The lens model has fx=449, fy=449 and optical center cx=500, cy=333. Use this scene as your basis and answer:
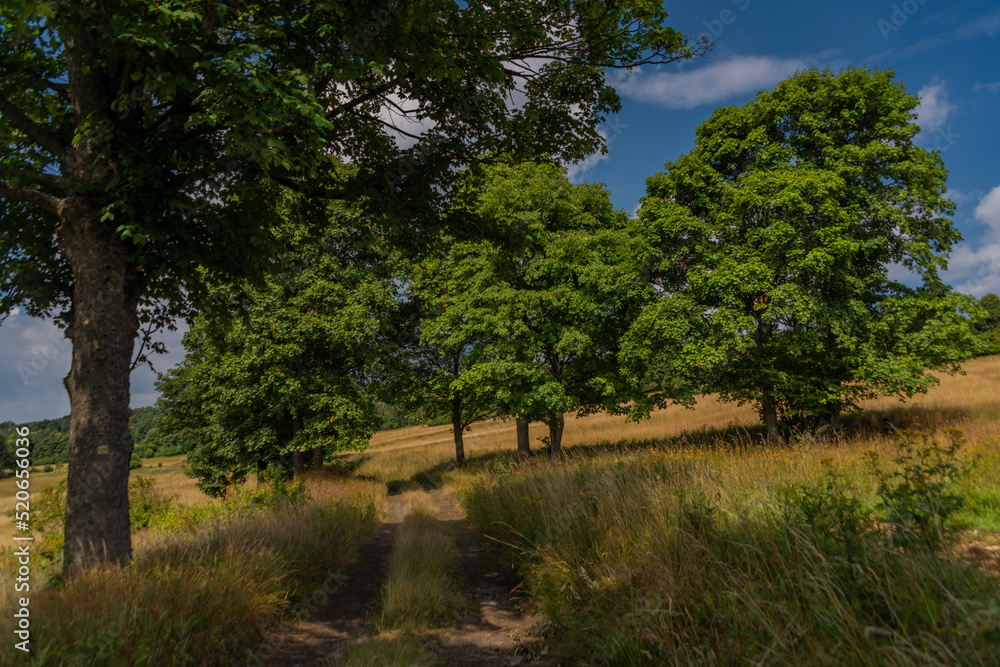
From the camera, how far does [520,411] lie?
17.0 meters

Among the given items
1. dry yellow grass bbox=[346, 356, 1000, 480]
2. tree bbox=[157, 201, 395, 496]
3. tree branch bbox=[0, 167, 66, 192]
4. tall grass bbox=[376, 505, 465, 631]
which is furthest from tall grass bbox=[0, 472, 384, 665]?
dry yellow grass bbox=[346, 356, 1000, 480]

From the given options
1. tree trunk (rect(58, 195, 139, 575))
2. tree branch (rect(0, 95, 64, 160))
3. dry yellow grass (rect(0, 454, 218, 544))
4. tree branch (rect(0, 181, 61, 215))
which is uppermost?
tree branch (rect(0, 95, 64, 160))

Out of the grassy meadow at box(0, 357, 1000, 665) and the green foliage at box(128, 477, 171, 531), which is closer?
the grassy meadow at box(0, 357, 1000, 665)

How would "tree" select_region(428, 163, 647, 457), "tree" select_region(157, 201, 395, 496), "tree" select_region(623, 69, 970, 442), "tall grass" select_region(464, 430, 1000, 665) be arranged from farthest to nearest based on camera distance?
"tree" select_region(428, 163, 647, 457)
"tree" select_region(157, 201, 395, 496)
"tree" select_region(623, 69, 970, 442)
"tall grass" select_region(464, 430, 1000, 665)

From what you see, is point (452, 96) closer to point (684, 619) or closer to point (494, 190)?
point (684, 619)

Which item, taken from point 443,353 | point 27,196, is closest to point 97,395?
point 27,196

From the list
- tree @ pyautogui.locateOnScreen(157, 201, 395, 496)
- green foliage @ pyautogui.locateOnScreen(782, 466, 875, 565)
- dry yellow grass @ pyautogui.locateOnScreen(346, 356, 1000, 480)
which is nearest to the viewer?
green foliage @ pyautogui.locateOnScreen(782, 466, 875, 565)

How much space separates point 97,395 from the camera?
4980mm

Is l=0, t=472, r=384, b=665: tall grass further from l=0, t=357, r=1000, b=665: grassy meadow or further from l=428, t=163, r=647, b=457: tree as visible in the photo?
l=428, t=163, r=647, b=457: tree

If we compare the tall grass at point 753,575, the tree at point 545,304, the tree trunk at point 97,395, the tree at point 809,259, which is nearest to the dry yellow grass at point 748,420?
the tree at point 809,259

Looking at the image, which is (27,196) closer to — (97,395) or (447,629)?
(97,395)

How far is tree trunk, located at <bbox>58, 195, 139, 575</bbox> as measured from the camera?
4809 millimetres

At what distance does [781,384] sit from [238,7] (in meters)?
16.1

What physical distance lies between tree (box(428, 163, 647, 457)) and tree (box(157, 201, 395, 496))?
3632mm
